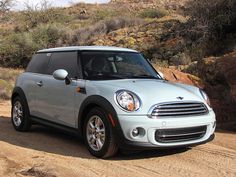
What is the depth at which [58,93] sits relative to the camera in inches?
322

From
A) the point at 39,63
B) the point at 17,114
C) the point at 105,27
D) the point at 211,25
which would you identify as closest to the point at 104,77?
the point at 39,63

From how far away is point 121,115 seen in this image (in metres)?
6.83

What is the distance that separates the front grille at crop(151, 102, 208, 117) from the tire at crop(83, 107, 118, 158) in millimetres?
686

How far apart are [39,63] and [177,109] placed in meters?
3.46

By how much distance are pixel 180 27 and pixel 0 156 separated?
16558 mm

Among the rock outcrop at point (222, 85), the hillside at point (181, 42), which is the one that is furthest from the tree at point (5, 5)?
the rock outcrop at point (222, 85)

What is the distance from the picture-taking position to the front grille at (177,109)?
6875 mm

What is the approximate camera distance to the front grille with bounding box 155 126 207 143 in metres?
6.88

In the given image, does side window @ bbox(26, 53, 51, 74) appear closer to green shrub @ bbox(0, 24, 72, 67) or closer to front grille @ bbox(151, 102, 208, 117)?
front grille @ bbox(151, 102, 208, 117)

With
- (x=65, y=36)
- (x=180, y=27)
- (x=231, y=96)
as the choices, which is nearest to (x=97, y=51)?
(x=231, y=96)

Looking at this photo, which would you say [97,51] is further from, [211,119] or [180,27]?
[180,27]

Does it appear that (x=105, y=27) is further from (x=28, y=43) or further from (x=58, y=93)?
(x=58, y=93)

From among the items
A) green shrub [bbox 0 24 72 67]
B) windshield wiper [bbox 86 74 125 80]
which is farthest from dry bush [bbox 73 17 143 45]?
windshield wiper [bbox 86 74 125 80]

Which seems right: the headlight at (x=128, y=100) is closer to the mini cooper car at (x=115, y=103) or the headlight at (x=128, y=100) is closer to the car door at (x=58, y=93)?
the mini cooper car at (x=115, y=103)
